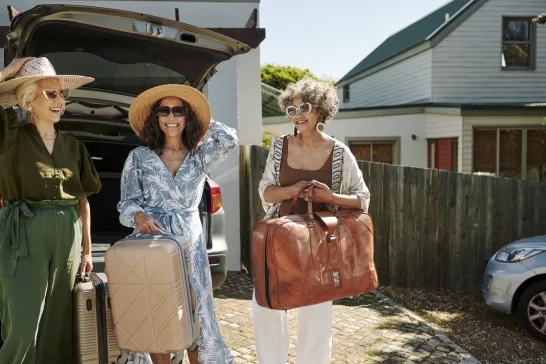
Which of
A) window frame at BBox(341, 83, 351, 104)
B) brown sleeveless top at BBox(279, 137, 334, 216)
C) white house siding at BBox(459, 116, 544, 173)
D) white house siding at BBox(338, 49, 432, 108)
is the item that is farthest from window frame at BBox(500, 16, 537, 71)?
brown sleeveless top at BBox(279, 137, 334, 216)

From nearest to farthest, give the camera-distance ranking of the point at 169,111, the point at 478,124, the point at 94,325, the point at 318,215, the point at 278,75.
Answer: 1. the point at 94,325
2. the point at 318,215
3. the point at 169,111
4. the point at 478,124
5. the point at 278,75

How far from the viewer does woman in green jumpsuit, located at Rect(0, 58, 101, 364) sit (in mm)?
2801

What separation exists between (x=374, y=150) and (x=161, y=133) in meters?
11.9

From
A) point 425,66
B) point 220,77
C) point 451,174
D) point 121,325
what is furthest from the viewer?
point 425,66

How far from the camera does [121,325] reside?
114 inches

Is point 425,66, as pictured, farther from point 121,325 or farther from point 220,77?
point 121,325

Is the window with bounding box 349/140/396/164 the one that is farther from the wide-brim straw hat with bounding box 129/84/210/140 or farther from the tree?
the tree

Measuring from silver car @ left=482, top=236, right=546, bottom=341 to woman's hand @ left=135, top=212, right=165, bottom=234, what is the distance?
3.95 m

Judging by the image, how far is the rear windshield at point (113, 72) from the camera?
4469mm

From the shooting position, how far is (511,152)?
44.1 ft

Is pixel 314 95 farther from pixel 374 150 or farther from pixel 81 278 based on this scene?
pixel 374 150

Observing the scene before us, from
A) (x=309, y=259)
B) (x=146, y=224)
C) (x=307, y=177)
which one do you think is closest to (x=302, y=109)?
(x=307, y=177)

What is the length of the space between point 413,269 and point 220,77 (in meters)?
3.51

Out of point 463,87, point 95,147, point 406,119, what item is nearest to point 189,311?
point 95,147
